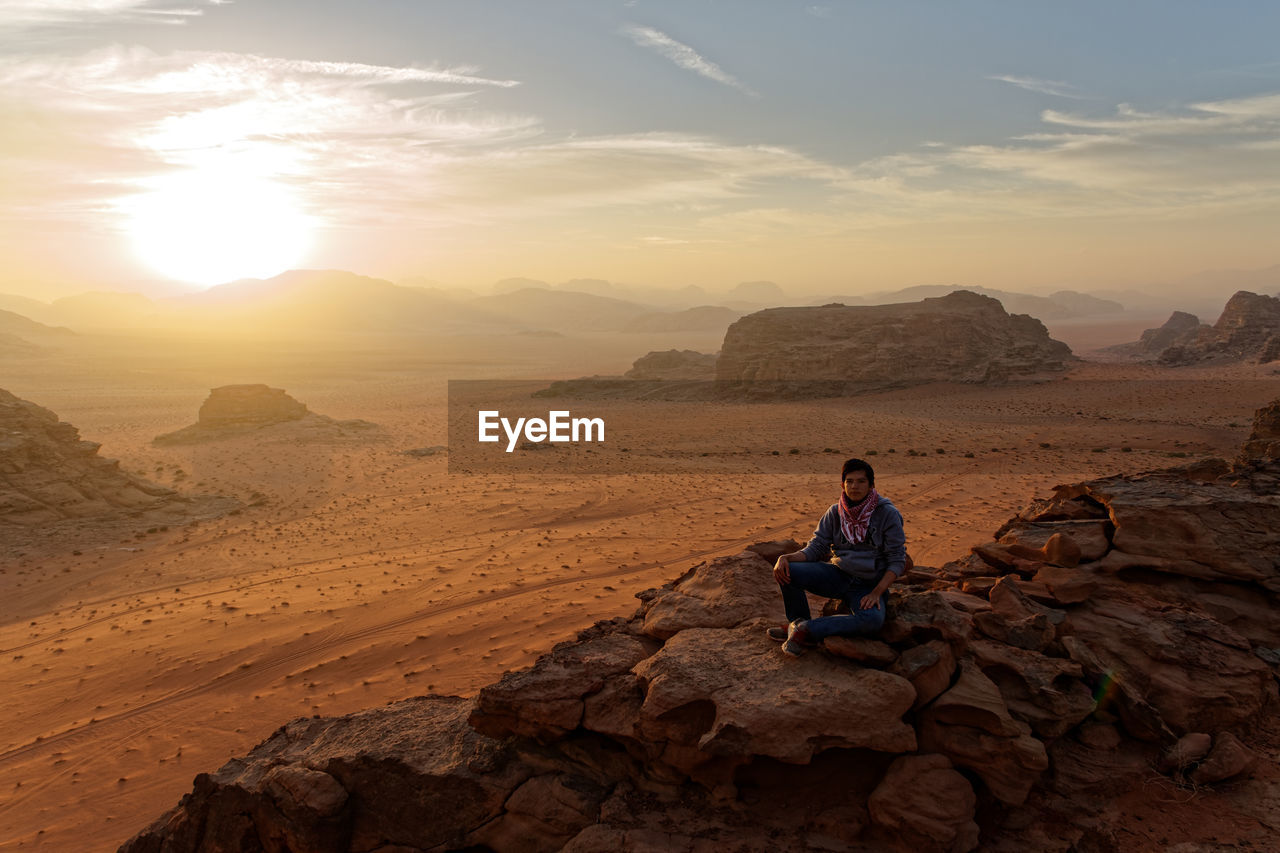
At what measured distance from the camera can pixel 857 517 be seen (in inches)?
211

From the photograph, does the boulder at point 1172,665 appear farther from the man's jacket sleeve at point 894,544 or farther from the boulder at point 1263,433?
the boulder at point 1263,433

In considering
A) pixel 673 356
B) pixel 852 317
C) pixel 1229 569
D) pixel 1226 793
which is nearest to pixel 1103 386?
pixel 852 317

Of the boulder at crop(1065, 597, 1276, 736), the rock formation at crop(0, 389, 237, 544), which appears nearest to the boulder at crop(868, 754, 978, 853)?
the boulder at crop(1065, 597, 1276, 736)

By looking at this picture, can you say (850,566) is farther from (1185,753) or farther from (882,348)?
(882,348)

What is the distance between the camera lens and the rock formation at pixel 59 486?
52.9ft

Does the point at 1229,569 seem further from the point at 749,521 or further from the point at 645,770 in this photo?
the point at 749,521

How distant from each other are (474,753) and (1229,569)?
24.1 feet

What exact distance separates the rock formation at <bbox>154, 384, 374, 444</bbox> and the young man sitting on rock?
28.9m

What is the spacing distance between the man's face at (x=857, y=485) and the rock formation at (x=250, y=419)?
29174mm

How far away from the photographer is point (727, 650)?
5586 millimetres

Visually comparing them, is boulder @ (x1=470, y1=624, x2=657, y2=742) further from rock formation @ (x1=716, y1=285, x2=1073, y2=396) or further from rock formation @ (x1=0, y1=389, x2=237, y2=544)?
rock formation @ (x1=716, y1=285, x2=1073, y2=396)

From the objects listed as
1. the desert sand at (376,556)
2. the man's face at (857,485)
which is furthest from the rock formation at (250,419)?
the man's face at (857,485)

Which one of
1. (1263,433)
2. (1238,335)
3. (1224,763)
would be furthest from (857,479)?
(1238,335)

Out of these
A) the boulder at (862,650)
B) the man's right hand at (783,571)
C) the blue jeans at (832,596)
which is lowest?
the boulder at (862,650)
